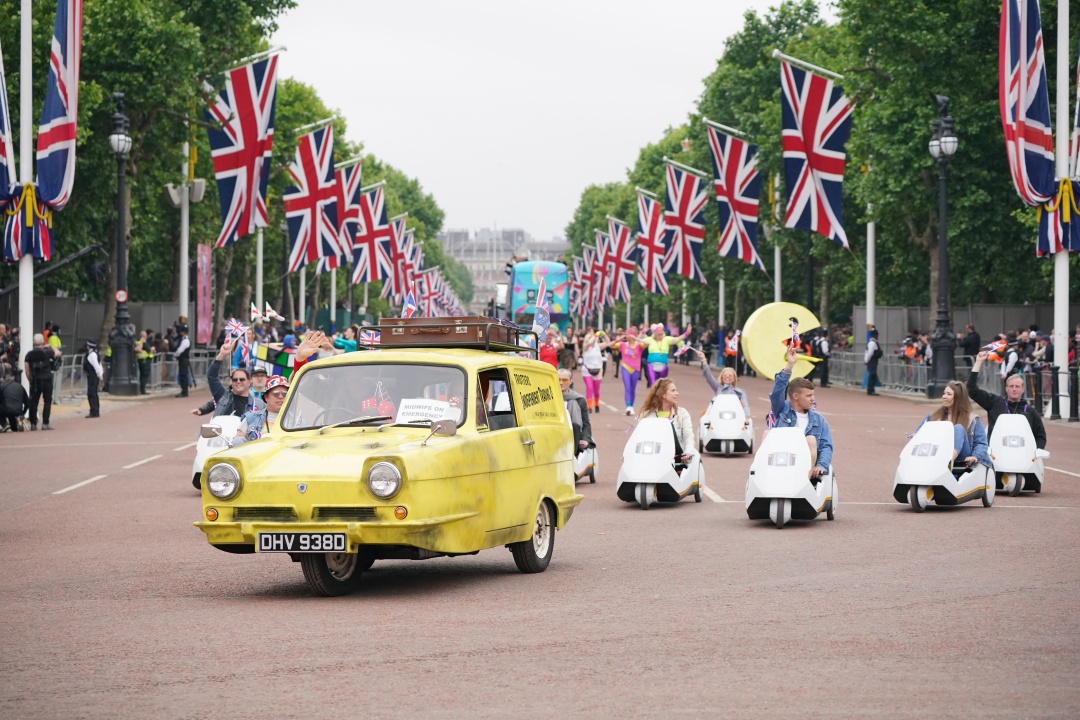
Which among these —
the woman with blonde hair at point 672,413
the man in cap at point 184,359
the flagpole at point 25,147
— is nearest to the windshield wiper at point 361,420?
the woman with blonde hair at point 672,413

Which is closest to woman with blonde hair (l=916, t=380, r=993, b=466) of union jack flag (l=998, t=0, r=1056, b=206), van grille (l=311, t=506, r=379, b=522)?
van grille (l=311, t=506, r=379, b=522)

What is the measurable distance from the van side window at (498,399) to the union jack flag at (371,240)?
48.5m

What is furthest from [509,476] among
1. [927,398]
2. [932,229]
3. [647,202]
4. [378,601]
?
[647,202]

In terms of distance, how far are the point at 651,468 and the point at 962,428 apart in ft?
9.93

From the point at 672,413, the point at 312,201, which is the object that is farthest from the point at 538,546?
the point at 312,201

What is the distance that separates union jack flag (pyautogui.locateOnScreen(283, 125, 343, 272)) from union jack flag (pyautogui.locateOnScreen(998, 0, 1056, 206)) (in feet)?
68.6

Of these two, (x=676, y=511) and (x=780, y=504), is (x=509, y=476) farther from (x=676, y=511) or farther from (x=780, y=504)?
(x=676, y=511)

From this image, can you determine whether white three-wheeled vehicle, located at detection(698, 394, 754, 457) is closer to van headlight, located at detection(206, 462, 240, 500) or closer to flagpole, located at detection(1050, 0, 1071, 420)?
flagpole, located at detection(1050, 0, 1071, 420)

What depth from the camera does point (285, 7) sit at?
52469 mm

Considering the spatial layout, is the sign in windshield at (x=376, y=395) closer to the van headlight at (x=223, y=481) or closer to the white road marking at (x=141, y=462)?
the van headlight at (x=223, y=481)

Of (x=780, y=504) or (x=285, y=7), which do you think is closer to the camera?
(x=780, y=504)

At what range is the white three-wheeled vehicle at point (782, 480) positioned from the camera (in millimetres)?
14383

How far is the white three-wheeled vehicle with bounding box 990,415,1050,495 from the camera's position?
17859 mm

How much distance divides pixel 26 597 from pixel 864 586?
17.6 ft
